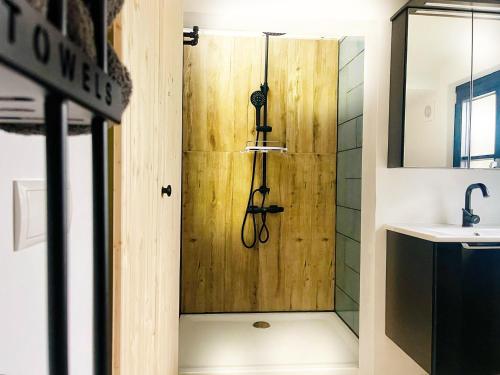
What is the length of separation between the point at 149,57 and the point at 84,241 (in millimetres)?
569

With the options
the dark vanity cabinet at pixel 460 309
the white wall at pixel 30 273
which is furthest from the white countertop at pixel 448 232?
the white wall at pixel 30 273

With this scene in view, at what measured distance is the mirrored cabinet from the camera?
173 centimetres

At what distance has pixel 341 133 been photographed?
105 inches

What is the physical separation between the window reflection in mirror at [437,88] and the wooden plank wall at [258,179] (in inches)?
40.1

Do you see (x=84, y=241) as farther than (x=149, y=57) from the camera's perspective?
No

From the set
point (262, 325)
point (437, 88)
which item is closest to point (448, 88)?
point (437, 88)

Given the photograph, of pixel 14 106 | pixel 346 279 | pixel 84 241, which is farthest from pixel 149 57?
pixel 346 279

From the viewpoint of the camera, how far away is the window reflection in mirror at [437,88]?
1.74 metres

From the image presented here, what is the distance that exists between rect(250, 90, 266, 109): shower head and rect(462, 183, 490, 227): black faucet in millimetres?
1560

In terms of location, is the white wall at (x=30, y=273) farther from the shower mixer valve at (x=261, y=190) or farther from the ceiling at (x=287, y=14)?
the shower mixer valve at (x=261, y=190)

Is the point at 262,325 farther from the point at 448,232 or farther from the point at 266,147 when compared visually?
the point at 448,232

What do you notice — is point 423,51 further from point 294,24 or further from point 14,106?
point 14,106

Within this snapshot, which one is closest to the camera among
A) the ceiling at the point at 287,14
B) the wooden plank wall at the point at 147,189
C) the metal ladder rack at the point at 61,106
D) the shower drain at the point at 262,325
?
the metal ladder rack at the point at 61,106

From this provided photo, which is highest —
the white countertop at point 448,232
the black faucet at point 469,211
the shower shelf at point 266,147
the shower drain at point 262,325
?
the shower shelf at point 266,147
